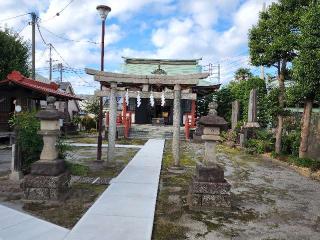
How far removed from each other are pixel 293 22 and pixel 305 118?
173 inches

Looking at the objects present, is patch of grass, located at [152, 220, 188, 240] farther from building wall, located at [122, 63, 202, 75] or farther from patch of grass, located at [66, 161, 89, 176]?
building wall, located at [122, 63, 202, 75]

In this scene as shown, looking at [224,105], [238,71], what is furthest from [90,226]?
[238,71]

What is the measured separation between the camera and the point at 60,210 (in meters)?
6.93

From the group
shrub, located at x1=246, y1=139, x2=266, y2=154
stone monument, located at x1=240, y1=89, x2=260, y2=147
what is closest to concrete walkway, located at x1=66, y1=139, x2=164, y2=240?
shrub, located at x1=246, y1=139, x2=266, y2=154

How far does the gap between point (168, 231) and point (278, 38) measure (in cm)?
1153

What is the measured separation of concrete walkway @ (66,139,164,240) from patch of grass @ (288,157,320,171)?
6249 millimetres

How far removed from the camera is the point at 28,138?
31.3 feet

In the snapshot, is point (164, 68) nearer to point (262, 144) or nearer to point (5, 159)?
point (262, 144)

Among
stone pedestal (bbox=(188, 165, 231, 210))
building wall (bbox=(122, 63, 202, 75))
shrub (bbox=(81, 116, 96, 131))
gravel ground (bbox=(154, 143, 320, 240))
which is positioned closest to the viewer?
gravel ground (bbox=(154, 143, 320, 240))

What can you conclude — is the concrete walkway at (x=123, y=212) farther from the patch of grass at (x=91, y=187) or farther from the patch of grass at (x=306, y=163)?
the patch of grass at (x=306, y=163)

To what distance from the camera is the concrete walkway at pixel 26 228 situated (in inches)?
211

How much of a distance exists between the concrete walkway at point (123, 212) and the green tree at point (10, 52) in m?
14.9

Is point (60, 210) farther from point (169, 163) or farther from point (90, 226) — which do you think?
point (169, 163)

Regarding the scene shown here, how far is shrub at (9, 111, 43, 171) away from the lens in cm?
955
